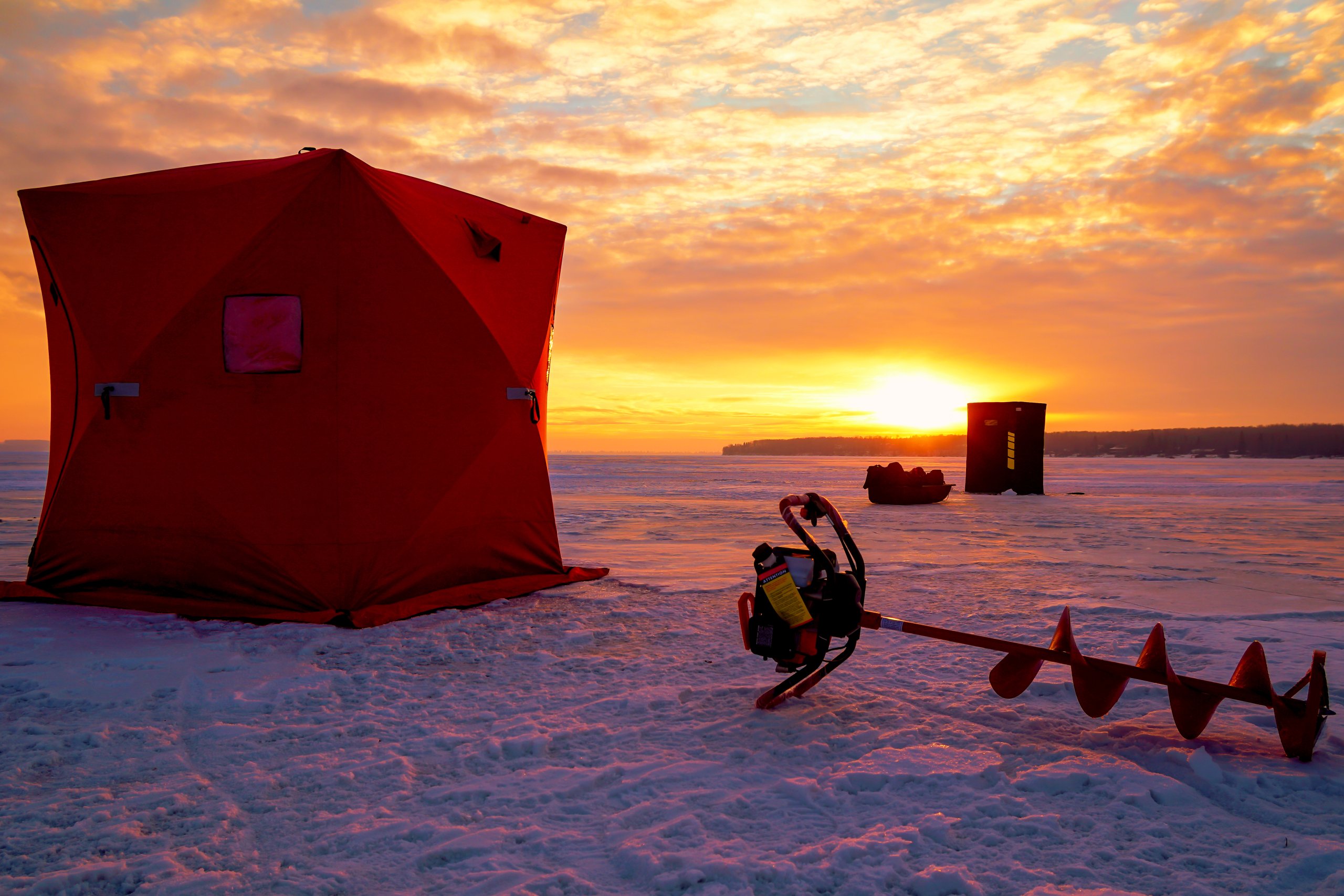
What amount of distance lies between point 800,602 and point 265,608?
3.95 metres

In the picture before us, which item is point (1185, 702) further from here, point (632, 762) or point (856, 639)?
point (632, 762)

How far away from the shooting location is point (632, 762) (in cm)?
291

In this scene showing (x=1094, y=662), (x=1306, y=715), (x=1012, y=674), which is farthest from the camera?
(x=1012, y=674)

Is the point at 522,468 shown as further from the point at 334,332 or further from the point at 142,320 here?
the point at 142,320

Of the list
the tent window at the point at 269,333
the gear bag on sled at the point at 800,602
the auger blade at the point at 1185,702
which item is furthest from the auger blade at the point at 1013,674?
the tent window at the point at 269,333

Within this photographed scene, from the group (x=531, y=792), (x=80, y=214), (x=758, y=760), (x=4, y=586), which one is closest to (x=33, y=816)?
(x=531, y=792)

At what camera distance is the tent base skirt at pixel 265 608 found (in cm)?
511

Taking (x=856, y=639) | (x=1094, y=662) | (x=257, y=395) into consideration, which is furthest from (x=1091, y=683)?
(x=257, y=395)

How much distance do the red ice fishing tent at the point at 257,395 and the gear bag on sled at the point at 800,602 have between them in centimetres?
300

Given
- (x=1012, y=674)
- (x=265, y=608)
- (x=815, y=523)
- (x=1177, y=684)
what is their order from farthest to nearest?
(x=265, y=608) → (x=1012, y=674) → (x=815, y=523) → (x=1177, y=684)

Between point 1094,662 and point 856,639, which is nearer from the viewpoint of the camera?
point 1094,662

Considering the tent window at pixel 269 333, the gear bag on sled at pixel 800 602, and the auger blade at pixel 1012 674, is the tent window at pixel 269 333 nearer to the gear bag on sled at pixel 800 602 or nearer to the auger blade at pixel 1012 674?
the gear bag on sled at pixel 800 602

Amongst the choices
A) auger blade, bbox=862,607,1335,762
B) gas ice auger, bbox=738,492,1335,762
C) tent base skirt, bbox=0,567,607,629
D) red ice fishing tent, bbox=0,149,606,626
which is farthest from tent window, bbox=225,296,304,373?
auger blade, bbox=862,607,1335,762

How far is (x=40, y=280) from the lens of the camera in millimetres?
5930
